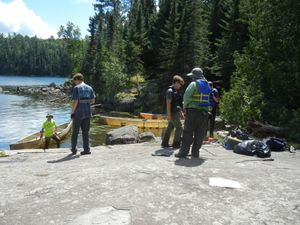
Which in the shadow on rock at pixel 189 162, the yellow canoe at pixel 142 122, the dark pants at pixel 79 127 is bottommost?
the yellow canoe at pixel 142 122

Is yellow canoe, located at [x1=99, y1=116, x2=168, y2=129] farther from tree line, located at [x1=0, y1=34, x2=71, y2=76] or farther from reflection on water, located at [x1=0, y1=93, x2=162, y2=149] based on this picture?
tree line, located at [x1=0, y1=34, x2=71, y2=76]

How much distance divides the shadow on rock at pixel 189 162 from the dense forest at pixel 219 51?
7.78 metres

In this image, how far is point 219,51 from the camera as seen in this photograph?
39.2 m

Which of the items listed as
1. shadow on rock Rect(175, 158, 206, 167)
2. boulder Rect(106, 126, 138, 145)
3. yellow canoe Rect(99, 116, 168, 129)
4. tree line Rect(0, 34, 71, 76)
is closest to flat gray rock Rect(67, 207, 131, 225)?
shadow on rock Rect(175, 158, 206, 167)

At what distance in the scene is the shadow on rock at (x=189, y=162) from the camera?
8.44 meters

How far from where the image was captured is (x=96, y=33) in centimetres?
7419

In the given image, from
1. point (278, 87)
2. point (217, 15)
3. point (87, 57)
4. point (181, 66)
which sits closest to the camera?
point (278, 87)

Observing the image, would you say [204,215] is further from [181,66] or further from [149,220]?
[181,66]

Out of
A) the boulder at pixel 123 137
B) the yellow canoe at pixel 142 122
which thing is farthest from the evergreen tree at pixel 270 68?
the yellow canoe at pixel 142 122

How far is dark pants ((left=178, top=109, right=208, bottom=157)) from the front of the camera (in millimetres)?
9141

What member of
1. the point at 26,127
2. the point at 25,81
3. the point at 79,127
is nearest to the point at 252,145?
the point at 79,127

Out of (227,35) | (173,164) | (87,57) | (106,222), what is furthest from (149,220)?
(87,57)

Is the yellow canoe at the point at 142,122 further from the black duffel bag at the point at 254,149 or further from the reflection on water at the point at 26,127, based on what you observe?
the black duffel bag at the point at 254,149

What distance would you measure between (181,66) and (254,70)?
24073 mm
